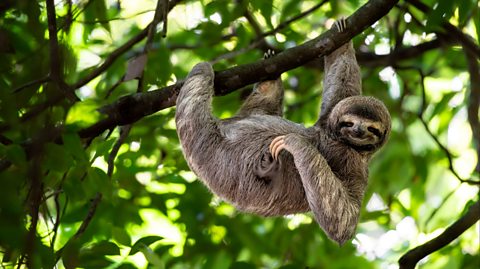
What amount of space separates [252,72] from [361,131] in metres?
1.73

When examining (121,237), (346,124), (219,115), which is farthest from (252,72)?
(219,115)

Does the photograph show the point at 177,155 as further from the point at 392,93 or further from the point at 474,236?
the point at 474,236

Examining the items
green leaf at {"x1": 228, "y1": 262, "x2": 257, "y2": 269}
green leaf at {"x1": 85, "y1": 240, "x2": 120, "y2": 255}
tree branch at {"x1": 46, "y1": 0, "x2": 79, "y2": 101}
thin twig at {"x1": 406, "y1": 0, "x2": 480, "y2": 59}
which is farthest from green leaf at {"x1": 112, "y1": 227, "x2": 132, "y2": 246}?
thin twig at {"x1": 406, "y1": 0, "x2": 480, "y2": 59}

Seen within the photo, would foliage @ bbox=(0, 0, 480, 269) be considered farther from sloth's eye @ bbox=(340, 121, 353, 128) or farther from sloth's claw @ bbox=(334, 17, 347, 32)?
sloth's eye @ bbox=(340, 121, 353, 128)

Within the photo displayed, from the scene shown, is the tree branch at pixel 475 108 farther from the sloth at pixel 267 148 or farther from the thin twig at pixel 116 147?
the thin twig at pixel 116 147

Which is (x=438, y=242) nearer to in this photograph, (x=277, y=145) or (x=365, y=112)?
(x=365, y=112)

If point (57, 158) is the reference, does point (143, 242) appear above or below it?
below

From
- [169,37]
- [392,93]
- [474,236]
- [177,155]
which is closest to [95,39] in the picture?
[169,37]


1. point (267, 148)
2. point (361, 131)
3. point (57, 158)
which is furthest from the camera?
point (267, 148)

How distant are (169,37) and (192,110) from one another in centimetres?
404

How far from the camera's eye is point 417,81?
12773 millimetres

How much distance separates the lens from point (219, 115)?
11328 mm

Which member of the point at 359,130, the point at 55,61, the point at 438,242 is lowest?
the point at 438,242

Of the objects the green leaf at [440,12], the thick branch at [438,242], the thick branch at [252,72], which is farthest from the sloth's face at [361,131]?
the green leaf at [440,12]
